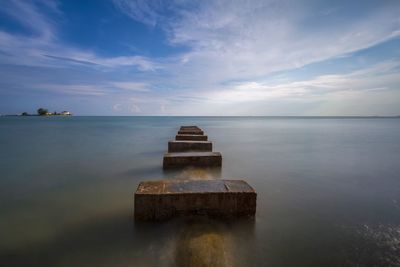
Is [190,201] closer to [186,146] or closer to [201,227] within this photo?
[201,227]

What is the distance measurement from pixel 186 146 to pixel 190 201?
7407 mm

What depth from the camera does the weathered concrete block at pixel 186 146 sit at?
12.2m

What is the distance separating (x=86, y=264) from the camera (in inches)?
154

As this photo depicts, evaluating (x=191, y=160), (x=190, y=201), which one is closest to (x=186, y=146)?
(x=191, y=160)

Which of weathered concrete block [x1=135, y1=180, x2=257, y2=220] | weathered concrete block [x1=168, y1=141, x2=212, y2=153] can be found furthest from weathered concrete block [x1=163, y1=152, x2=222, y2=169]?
weathered concrete block [x1=135, y1=180, x2=257, y2=220]

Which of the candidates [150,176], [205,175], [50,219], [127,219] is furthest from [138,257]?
[150,176]

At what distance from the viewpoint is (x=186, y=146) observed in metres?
12.2

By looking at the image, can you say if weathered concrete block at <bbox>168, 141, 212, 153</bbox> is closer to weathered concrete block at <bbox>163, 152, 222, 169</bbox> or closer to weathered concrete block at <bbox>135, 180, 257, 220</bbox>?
weathered concrete block at <bbox>163, 152, 222, 169</bbox>

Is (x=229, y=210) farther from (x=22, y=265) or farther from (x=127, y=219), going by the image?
(x=22, y=265)

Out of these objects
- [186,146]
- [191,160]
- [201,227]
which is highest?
[186,146]

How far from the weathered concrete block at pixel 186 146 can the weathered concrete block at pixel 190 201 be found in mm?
7007

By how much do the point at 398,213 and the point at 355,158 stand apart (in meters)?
9.17

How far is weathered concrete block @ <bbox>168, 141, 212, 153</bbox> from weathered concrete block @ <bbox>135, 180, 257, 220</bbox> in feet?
23.0

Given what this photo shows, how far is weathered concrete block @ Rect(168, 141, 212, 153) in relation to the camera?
12180 millimetres
